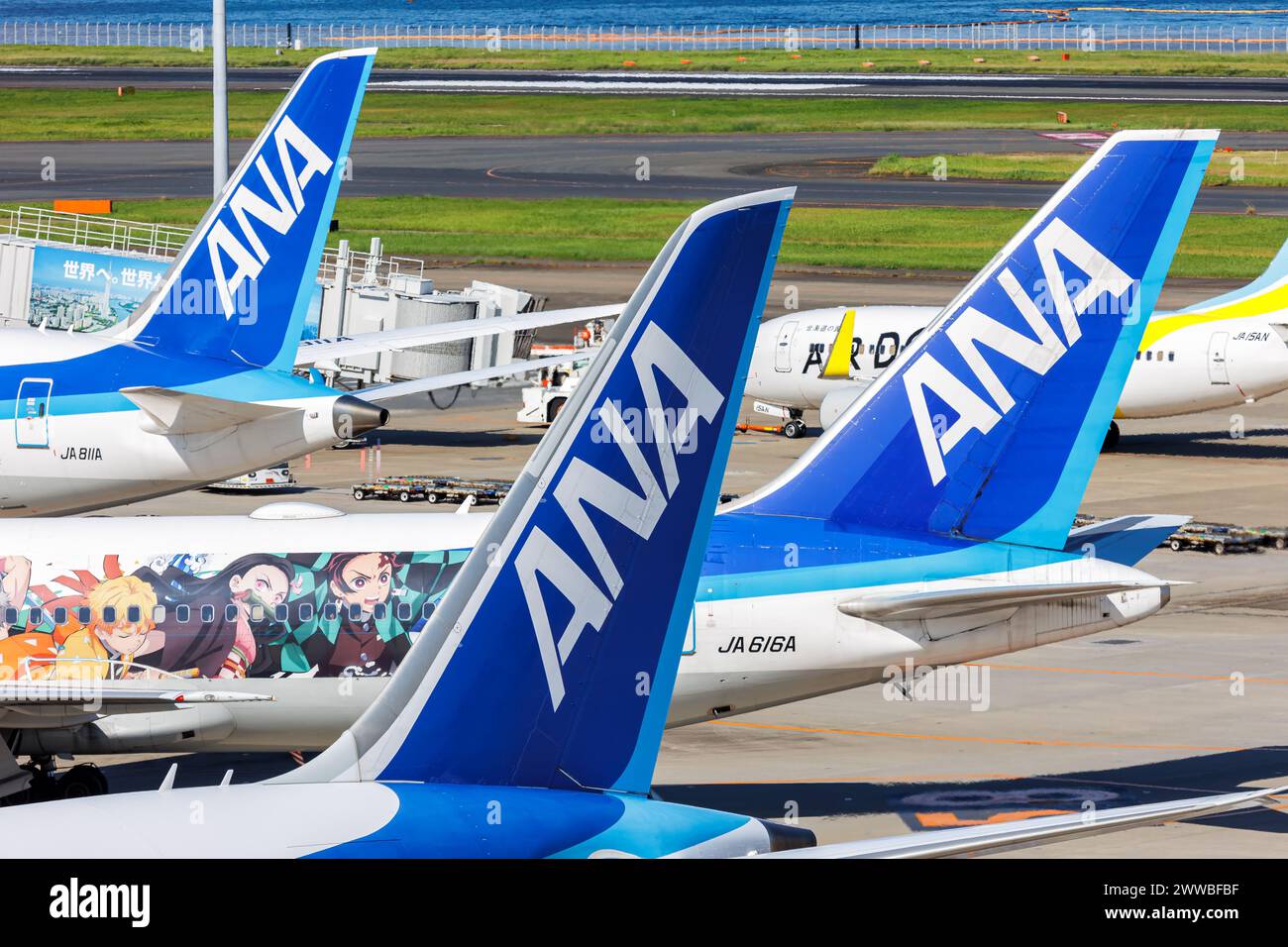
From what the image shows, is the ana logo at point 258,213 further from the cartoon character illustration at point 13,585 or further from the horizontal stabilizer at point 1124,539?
the horizontal stabilizer at point 1124,539

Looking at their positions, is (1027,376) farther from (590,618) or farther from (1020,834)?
(1020,834)

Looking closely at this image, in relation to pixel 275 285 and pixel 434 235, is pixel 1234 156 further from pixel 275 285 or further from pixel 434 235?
pixel 275 285

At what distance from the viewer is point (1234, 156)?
124062 mm

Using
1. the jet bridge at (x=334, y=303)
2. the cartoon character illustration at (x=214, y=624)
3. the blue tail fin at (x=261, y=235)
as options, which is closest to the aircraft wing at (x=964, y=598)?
the cartoon character illustration at (x=214, y=624)

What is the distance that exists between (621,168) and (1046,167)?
2741 centimetres

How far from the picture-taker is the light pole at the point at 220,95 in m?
51.1

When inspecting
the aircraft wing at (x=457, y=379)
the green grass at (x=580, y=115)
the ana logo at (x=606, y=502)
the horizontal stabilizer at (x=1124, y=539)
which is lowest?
the horizontal stabilizer at (x=1124, y=539)

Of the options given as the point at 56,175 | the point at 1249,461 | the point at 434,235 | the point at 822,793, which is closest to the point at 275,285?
the point at 822,793

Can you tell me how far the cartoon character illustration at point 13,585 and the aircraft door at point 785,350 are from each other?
40061mm

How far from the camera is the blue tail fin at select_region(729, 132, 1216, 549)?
24469 millimetres

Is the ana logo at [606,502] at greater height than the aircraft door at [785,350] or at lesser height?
lesser

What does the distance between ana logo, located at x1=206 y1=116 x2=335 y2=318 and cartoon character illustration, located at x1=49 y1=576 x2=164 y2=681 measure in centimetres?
1313

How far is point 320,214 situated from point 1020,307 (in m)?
17.2

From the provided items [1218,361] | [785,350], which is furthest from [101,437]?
[1218,361]
